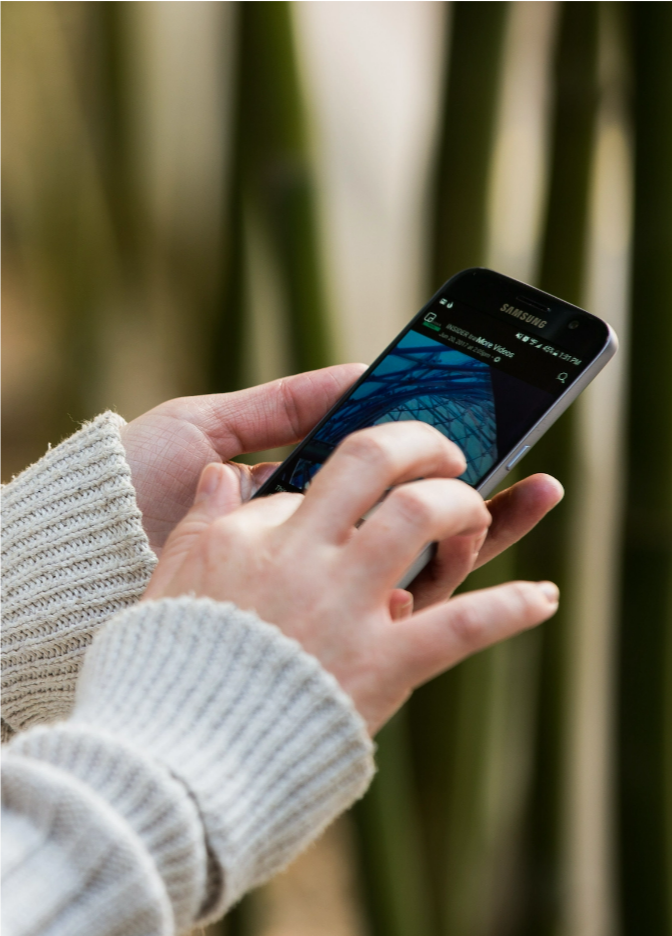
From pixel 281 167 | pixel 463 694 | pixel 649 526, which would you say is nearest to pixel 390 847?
pixel 463 694

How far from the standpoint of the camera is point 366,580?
25 centimetres

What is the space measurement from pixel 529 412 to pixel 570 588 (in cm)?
33

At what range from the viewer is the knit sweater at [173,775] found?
21cm

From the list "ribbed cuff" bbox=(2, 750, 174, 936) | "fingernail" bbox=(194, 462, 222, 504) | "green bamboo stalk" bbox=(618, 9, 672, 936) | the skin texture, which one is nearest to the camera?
"ribbed cuff" bbox=(2, 750, 174, 936)

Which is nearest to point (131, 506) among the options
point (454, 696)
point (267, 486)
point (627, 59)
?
point (267, 486)

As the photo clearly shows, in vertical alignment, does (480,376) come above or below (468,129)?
below

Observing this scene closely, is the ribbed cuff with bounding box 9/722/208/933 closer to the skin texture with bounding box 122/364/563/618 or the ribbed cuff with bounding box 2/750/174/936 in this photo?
the ribbed cuff with bounding box 2/750/174/936

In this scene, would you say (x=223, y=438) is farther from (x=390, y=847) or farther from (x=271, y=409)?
(x=390, y=847)

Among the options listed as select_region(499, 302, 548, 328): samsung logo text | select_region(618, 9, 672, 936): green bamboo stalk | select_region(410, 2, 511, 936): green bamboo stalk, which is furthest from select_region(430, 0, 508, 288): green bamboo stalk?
select_region(499, 302, 548, 328): samsung logo text

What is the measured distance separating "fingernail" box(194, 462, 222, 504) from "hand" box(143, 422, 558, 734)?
48 millimetres

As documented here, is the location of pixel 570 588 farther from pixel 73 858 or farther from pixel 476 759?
pixel 73 858

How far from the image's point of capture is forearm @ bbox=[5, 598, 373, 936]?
0.22 meters

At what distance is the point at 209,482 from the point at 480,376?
0.17 meters

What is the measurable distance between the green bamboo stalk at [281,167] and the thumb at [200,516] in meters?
0.33
